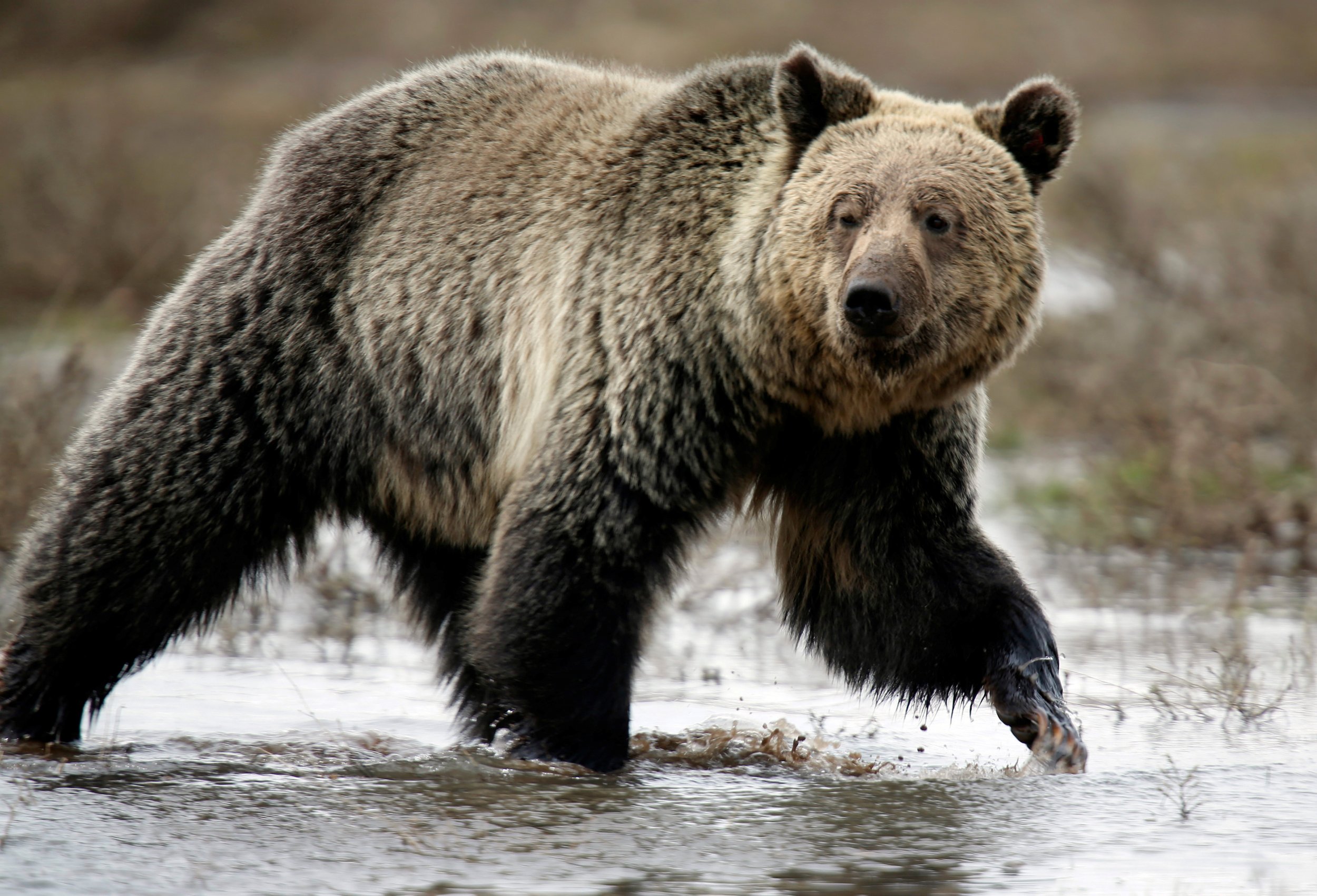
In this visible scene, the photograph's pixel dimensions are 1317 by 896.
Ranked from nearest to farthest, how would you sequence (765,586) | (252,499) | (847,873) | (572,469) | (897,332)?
1. (847,873)
2. (897,332)
3. (572,469)
4. (252,499)
5. (765,586)

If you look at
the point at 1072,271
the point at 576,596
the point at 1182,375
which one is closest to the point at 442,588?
the point at 576,596

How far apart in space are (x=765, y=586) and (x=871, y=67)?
32.8m

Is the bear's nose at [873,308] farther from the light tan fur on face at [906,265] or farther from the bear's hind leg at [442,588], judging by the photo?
the bear's hind leg at [442,588]

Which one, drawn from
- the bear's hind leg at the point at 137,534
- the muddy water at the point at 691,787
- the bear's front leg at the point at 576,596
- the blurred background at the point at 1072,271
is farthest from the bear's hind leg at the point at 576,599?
the blurred background at the point at 1072,271

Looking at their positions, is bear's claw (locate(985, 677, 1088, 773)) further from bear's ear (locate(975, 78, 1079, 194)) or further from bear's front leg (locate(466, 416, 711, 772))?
bear's ear (locate(975, 78, 1079, 194))

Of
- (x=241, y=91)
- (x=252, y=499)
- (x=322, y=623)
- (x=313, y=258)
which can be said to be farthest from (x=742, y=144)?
(x=241, y=91)

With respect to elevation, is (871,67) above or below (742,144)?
above

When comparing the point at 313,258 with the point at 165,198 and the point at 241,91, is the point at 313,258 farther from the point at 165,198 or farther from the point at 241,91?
the point at 241,91

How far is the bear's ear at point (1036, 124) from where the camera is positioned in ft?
15.7

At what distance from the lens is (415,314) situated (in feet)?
17.3

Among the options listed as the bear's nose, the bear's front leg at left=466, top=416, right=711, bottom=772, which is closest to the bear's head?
the bear's nose

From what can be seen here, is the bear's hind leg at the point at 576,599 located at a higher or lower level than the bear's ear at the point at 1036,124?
lower

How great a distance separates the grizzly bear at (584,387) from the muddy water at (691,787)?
313 millimetres

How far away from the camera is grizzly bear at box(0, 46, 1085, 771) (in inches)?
181
